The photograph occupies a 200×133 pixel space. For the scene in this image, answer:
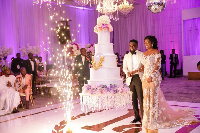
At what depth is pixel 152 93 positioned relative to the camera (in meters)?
4.59

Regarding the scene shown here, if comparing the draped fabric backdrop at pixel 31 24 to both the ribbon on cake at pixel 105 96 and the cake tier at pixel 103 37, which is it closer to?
the cake tier at pixel 103 37

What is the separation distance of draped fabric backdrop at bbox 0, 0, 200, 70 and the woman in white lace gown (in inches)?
408

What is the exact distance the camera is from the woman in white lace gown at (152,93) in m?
4.54

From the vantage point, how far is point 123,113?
6281 millimetres

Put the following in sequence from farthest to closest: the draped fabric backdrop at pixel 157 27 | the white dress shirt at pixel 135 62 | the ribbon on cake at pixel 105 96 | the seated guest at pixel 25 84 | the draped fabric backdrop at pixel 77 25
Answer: the draped fabric backdrop at pixel 157 27, the draped fabric backdrop at pixel 77 25, the seated guest at pixel 25 84, the ribbon on cake at pixel 105 96, the white dress shirt at pixel 135 62

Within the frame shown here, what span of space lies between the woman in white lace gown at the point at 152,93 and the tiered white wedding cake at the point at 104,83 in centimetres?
118

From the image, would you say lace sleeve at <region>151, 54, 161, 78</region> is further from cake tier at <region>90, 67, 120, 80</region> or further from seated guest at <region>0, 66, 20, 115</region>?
seated guest at <region>0, 66, 20, 115</region>

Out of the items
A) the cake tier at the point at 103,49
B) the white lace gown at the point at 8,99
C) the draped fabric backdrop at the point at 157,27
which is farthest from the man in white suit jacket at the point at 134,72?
the draped fabric backdrop at the point at 157,27

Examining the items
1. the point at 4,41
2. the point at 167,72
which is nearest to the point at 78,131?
the point at 4,41

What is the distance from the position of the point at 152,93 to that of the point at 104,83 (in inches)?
63.4

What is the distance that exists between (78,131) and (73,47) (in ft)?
18.9

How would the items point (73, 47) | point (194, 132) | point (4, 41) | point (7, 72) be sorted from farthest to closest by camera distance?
point (4, 41)
point (73, 47)
point (7, 72)
point (194, 132)

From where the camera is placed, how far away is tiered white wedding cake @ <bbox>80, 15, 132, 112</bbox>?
5723 mm

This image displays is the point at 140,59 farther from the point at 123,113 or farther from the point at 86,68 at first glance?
the point at 86,68
